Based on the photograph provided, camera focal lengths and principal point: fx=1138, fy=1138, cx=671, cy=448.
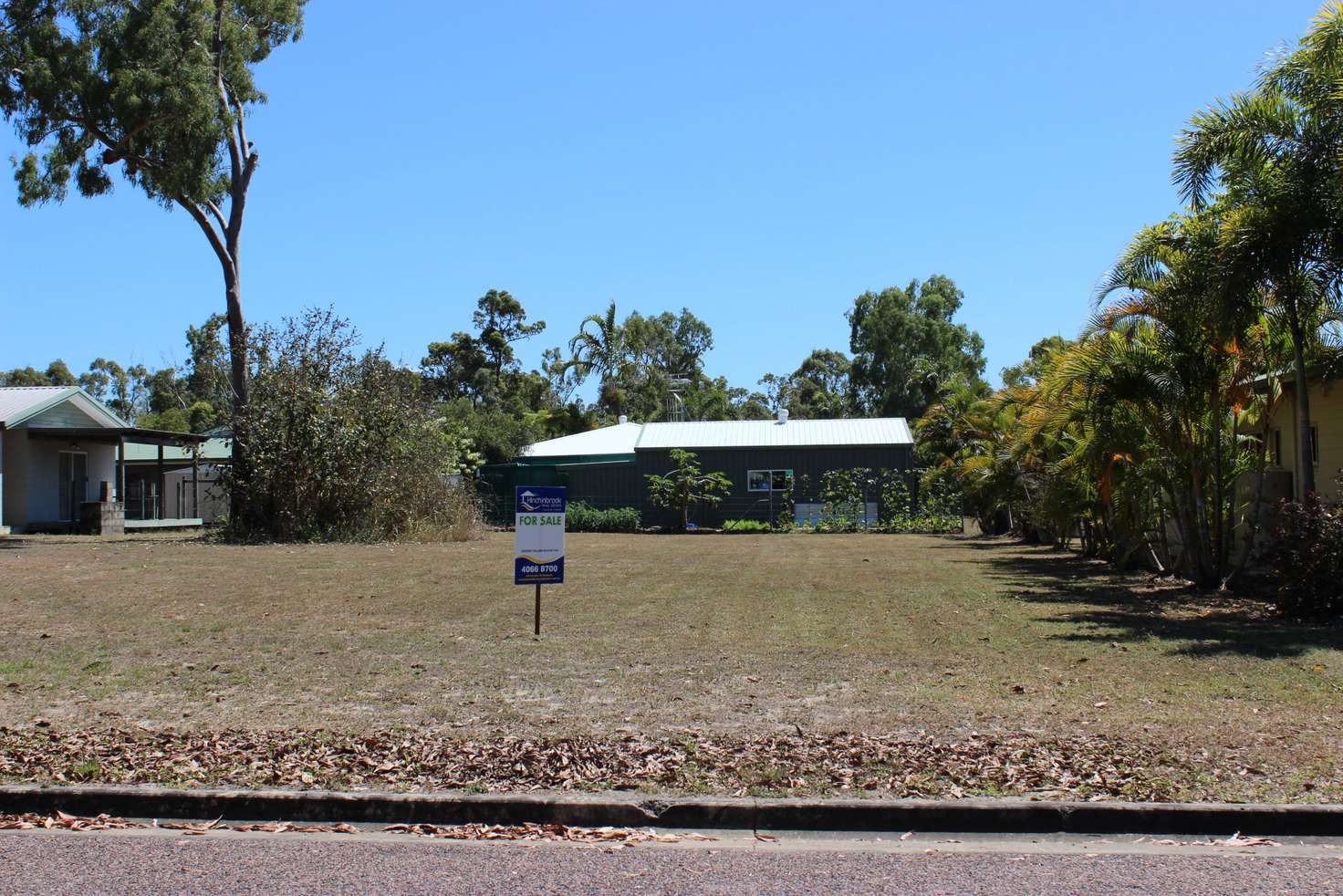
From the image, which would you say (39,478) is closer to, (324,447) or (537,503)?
(324,447)

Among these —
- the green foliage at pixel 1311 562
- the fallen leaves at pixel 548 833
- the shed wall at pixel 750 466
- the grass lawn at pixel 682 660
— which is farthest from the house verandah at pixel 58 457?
the green foliage at pixel 1311 562

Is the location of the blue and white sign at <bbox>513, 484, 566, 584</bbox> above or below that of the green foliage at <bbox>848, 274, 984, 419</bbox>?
below

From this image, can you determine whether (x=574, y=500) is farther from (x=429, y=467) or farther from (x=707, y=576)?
(x=707, y=576)

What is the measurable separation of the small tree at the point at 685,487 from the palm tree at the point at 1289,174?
25879 mm

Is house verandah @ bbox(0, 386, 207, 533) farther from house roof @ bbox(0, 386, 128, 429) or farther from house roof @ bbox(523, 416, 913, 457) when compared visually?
house roof @ bbox(523, 416, 913, 457)

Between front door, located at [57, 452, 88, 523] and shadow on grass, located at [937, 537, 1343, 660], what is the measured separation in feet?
83.7

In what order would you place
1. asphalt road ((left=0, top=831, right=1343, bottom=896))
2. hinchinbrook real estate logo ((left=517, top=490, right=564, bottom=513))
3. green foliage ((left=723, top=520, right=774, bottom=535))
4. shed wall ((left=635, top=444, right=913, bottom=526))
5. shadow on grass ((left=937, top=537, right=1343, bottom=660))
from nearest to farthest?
asphalt road ((left=0, top=831, right=1343, bottom=896))
shadow on grass ((left=937, top=537, right=1343, bottom=660))
hinchinbrook real estate logo ((left=517, top=490, right=564, bottom=513))
green foliage ((left=723, top=520, right=774, bottom=535))
shed wall ((left=635, top=444, right=913, bottom=526))

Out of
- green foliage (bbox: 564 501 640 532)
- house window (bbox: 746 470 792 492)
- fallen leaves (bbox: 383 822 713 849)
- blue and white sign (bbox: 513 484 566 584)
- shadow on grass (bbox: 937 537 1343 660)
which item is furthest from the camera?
house window (bbox: 746 470 792 492)

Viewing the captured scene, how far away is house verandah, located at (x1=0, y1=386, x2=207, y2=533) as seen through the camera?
2988 centimetres

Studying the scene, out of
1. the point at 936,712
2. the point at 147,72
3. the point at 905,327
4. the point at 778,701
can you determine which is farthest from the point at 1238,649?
the point at 905,327

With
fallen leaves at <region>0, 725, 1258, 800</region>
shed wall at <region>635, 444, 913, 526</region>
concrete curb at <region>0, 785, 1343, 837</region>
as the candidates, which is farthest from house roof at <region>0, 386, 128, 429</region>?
concrete curb at <region>0, 785, 1343, 837</region>

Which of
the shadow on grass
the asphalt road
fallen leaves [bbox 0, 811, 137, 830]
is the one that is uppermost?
the shadow on grass

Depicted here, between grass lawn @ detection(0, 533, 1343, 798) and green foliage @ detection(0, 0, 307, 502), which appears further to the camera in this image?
green foliage @ detection(0, 0, 307, 502)

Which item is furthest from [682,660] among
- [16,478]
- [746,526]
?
[746,526]
